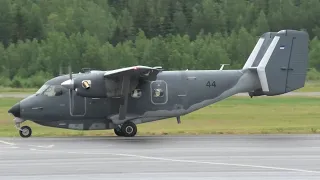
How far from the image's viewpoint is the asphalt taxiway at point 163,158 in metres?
16.4

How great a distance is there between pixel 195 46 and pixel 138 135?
153ft

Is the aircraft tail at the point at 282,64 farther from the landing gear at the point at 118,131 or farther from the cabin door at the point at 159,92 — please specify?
the landing gear at the point at 118,131

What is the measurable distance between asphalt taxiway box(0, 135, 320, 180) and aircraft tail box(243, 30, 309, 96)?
11.7ft

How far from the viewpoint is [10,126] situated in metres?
35.3

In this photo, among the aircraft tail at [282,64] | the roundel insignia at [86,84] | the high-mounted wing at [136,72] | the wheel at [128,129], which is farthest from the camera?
the aircraft tail at [282,64]

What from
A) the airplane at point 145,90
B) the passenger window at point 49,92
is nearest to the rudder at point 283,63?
the airplane at point 145,90

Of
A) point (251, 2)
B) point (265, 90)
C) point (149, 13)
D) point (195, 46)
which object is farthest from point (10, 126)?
point (251, 2)

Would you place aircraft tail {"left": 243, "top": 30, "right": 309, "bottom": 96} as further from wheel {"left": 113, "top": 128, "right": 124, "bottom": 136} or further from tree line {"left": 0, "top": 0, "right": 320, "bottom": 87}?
tree line {"left": 0, "top": 0, "right": 320, "bottom": 87}

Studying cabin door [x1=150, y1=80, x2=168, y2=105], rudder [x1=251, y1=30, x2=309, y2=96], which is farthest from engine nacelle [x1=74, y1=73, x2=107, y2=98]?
rudder [x1=251, y1=30, x2=309, y2=96]

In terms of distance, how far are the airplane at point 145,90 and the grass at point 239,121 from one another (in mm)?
1505

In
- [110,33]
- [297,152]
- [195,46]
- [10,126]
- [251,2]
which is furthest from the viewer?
[251,2]

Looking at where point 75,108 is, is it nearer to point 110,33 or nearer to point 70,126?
point 70,126

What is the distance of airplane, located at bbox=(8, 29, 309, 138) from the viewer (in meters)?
27.6

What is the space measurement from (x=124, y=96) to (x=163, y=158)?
8.84 meters
